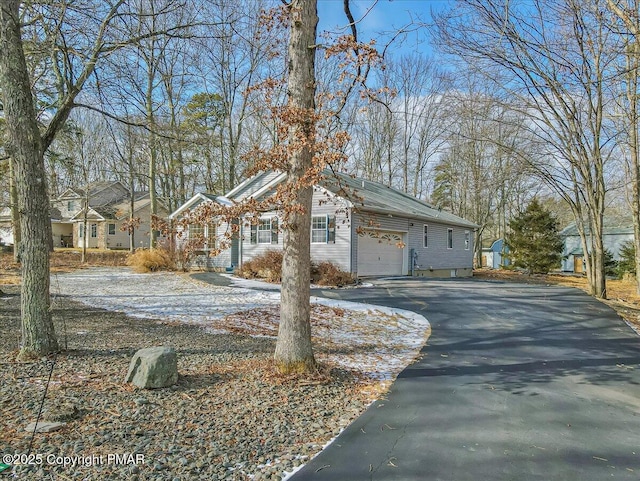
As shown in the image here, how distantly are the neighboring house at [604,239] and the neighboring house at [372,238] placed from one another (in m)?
17.6

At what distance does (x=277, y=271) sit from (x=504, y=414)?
1217 cm

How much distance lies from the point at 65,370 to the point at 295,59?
4.37 meters

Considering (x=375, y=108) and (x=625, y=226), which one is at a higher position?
(x=375, y=108)

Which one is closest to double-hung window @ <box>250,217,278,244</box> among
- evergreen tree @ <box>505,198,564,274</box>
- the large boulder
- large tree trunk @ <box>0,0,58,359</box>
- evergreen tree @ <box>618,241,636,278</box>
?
large tree trunk @ <box>0,0,58,359</box>

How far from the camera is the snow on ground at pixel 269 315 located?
250 inches

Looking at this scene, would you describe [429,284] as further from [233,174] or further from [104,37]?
[233,174]

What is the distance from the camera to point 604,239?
36.8 m

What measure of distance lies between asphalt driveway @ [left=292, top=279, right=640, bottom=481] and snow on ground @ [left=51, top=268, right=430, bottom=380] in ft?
1.97

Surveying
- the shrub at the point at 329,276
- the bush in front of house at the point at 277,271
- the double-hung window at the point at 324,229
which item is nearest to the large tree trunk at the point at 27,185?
the bush in front of house at the point at 277,271

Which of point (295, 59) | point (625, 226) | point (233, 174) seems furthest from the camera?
point (625, 226)

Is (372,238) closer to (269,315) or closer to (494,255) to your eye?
(269,315)

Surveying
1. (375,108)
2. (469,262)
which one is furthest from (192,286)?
(375,108)

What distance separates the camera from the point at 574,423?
12.6 feet

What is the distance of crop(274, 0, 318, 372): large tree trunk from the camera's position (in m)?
4.88
